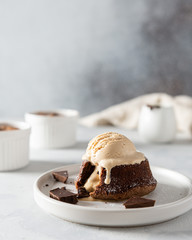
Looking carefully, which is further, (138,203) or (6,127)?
(6,127)

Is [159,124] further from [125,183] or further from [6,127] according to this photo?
[125,183]

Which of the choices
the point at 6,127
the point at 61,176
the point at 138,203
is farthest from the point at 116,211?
the point at 6,127

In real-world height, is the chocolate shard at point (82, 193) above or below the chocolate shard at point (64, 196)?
below

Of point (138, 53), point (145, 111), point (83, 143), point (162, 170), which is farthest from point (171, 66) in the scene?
point (162, 170)

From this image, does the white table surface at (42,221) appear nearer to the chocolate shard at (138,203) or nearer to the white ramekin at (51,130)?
the chocolate shard at (138,203)

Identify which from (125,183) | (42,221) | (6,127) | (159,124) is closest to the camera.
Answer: (42,221)

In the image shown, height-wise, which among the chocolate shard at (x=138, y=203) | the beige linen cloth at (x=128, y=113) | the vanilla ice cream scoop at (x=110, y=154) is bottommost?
the beige linen cloth at (x=128, y=113)

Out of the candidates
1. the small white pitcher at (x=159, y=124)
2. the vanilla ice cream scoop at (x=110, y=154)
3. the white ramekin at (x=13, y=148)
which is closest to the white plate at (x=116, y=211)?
the vanilla ice cream scoop at (x=110, y=154)

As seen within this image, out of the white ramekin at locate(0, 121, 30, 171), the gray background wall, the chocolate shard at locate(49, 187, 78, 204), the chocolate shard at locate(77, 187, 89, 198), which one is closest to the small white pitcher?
the white ramekin at locate(0, 121, 30, 171)
